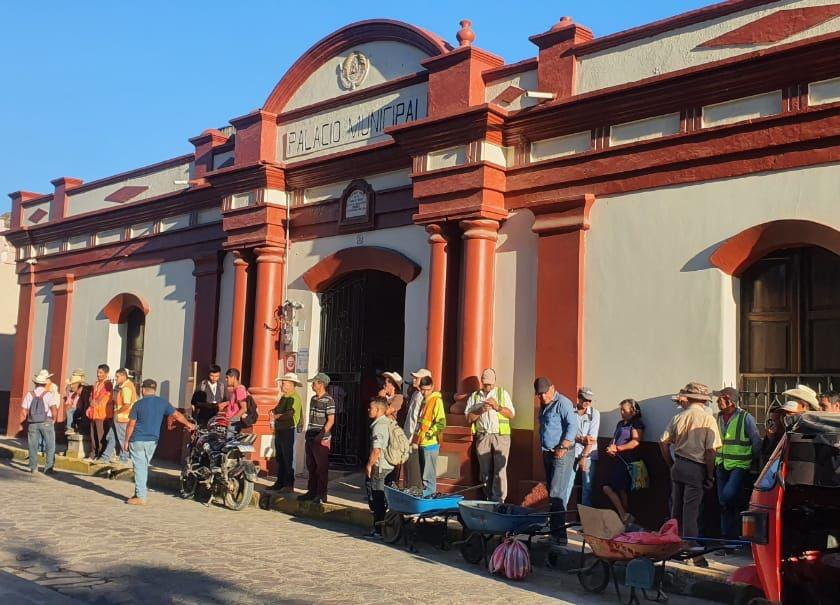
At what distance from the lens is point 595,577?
7.98 meters

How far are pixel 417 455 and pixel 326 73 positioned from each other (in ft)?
23.0

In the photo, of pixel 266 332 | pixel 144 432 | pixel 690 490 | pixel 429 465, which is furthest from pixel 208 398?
pixel 690 490

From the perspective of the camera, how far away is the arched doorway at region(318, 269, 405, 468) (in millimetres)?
14914

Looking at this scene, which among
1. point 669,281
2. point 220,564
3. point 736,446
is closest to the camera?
point 220,564

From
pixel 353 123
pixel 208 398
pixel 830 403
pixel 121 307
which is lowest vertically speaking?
pixel 208 398

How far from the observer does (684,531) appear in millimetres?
9062

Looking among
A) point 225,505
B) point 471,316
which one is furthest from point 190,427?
point 471,316

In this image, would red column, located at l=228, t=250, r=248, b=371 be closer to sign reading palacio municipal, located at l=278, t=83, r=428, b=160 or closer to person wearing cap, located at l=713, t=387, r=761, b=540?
sign reading palacio municipal, located at l=278, t=83, r=428, b=160

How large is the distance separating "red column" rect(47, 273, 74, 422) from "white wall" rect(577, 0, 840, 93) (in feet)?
42.6

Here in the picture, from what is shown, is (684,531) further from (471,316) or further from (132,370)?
(132,370)

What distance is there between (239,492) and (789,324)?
692 centimetres

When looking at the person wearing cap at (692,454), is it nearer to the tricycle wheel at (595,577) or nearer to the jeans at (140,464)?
the tricycle wheel at (595,577)

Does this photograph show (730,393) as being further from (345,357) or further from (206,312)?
(206,312)

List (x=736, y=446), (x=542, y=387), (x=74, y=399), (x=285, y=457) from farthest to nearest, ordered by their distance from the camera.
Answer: (x=74, y=399), (x=285, y=457), (x=542, y=387), (x=736, y=446)
